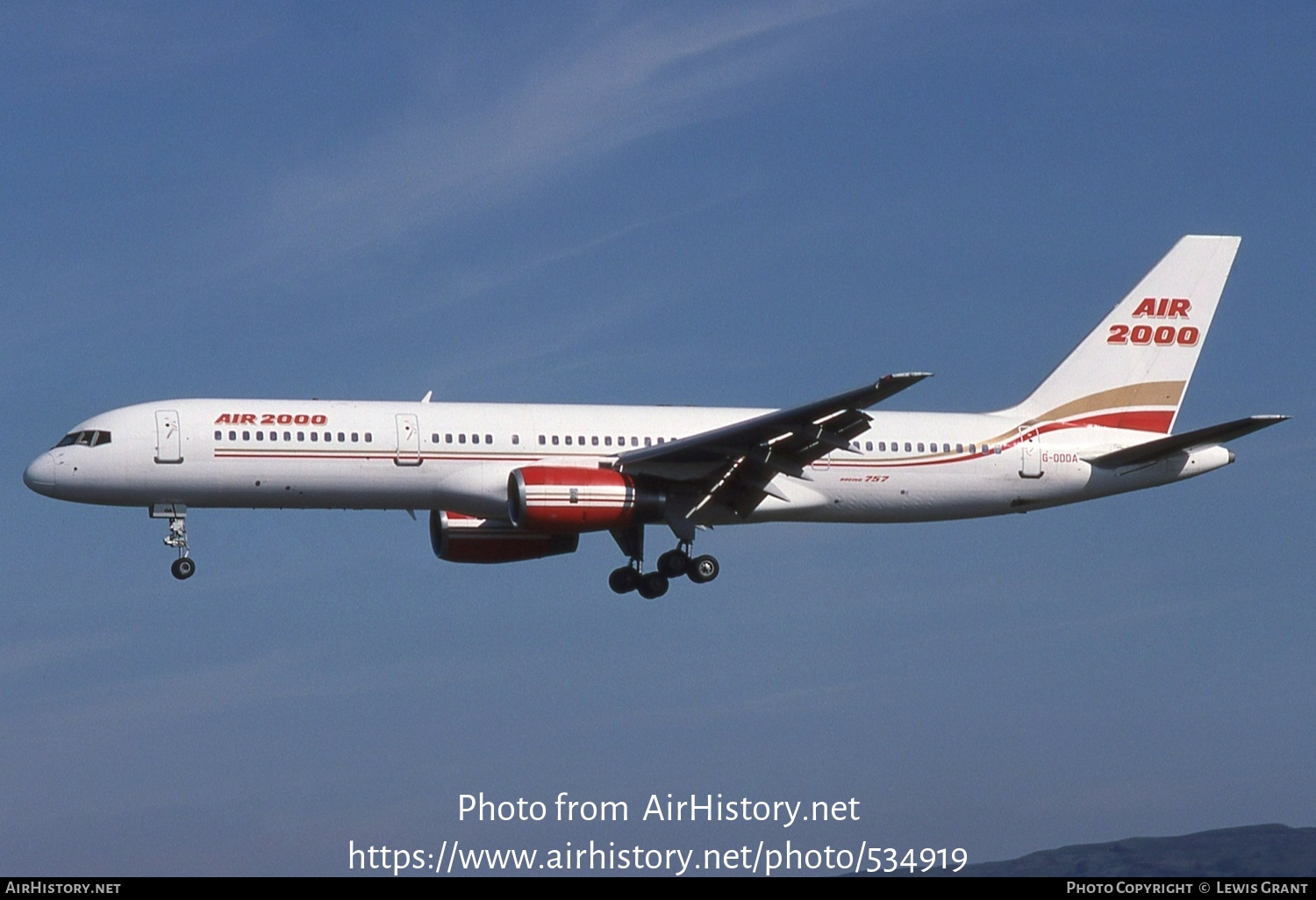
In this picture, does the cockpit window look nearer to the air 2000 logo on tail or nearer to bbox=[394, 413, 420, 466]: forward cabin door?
bbox=[394, 413, 420, 466]: forward cabin door

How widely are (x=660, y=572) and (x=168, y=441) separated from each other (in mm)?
12898

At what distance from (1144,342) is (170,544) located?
1073 inches

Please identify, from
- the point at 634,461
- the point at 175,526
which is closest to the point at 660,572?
the point at 634,461

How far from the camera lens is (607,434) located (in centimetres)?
4350

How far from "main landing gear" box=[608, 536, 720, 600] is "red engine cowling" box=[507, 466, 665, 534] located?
2554mm

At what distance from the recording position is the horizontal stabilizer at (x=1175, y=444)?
138 ft

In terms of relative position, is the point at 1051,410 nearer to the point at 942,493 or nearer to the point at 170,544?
the point at 942,493

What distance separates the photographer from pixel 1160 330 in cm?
4972

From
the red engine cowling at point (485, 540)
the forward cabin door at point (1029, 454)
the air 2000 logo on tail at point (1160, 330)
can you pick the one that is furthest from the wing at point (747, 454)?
the air 2000 logo on tail at point (1160, 330)

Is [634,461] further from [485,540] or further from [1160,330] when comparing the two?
[1160,330]

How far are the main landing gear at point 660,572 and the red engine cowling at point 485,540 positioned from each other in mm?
1670
